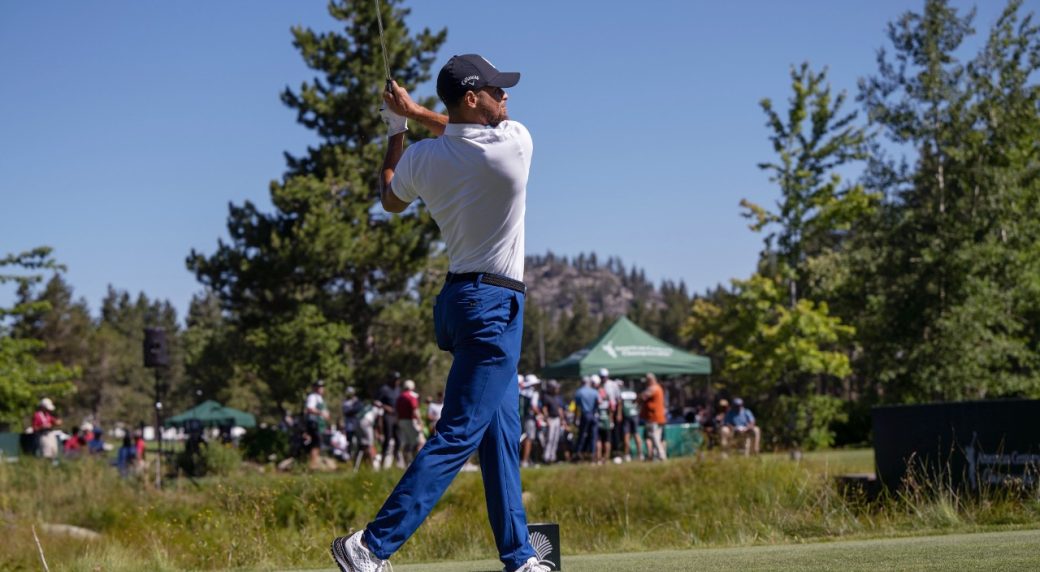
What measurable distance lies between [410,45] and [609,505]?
27.4 meters

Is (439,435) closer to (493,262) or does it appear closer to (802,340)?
(493,262)

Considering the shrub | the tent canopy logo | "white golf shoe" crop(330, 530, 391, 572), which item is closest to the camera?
"white golf shoe" crop(330, 530, 391, 572)

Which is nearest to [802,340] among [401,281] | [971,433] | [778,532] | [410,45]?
[401,281]

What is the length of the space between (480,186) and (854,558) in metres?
2.43

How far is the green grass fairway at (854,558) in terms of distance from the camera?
199 inches

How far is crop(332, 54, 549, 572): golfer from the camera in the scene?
484 cm

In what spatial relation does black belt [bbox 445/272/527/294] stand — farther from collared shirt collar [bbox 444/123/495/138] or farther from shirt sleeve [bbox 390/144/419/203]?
collared shirt collar [bbox 444/123/495/138]

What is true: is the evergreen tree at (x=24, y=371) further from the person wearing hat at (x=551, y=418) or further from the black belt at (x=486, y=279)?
the black belt at (x=486, y=279)

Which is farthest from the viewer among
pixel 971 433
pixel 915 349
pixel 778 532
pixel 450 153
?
pixel 915 349

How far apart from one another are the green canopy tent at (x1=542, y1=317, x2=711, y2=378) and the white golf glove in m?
25.3

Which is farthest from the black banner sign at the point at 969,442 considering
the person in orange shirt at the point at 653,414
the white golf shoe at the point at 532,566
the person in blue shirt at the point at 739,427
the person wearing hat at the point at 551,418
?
the person wearing hat at the point at 551,418

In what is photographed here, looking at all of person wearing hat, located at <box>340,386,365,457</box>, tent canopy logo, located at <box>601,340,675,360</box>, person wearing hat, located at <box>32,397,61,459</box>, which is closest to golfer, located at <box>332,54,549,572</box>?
person wearing hat, located at <box>32,397,61,459</box>

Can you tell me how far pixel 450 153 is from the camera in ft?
16.0

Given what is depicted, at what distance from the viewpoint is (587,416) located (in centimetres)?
2456
